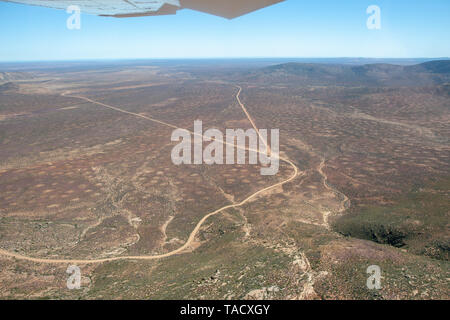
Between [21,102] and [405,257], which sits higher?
[21,102]

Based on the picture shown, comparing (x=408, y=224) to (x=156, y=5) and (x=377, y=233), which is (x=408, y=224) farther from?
(x=156, y=5)

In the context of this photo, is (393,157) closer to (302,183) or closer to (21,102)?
(302,183)

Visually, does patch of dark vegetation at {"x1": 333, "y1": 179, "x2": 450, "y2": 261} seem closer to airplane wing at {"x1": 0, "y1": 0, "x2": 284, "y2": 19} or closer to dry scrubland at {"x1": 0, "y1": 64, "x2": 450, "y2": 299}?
dry scrubland at {"x1": 0, "y1": 64, "x2": 450, "y2": 299}

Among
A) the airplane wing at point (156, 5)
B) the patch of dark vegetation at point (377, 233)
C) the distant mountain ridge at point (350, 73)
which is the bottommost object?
the patch of dark vegetation at point (377, 233)

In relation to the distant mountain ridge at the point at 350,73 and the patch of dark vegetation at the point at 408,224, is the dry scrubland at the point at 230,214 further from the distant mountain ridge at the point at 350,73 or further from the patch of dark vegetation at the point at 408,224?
the distant mountain ridge at the point at 350,73

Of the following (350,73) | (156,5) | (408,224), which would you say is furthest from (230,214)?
(350,73)

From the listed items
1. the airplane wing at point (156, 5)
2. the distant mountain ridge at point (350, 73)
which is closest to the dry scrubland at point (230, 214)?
the airplane wing at point (156, 5)

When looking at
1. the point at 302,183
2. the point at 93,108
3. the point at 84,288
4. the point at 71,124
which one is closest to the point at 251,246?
the point at 84,288

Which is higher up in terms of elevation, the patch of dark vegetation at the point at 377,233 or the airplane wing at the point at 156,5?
the airplane wing at the point at 156,5
